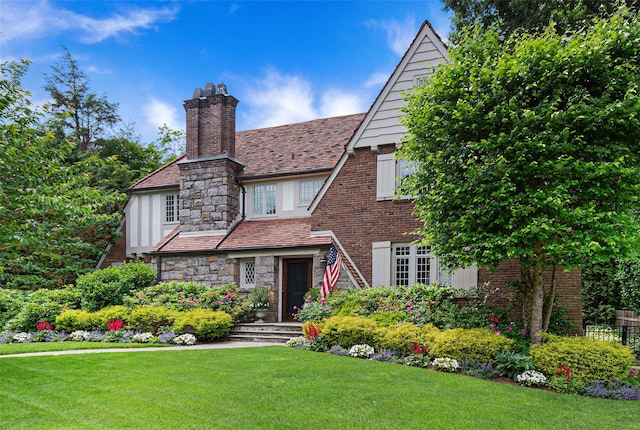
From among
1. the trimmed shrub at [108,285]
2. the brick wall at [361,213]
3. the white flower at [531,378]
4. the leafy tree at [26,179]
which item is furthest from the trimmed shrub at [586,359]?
the trimmed shrub at [108,285]

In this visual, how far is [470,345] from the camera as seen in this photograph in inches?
329

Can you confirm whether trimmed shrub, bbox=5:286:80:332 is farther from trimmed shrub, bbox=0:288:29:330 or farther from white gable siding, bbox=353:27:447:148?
white gable siding, bbox=353:27:447:148

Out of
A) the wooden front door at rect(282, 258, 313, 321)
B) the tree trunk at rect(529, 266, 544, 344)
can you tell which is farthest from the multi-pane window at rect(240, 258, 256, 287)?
the tree trunk at rect(529, 266, 544, 344)

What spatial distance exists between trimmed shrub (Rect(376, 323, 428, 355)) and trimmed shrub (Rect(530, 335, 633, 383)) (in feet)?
7.40

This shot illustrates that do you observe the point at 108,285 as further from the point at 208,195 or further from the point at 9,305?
the point at 208,195

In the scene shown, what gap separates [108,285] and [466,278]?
11346 millimetres

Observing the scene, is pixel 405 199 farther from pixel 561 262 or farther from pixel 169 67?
pixel 169 67

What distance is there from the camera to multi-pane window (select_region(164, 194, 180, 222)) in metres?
18.5

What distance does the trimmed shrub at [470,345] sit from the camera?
825 cm

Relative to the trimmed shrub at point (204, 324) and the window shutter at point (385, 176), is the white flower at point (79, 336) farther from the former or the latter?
the window shutter at point (385, 176)

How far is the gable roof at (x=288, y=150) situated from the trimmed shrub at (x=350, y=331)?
21.9 feet

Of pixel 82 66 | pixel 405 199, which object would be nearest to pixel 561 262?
pixel 405 199

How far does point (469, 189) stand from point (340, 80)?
9833 mm

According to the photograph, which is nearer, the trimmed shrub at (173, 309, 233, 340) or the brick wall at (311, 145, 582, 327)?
the trimmed shrub at (173, 309, 233, 340)
